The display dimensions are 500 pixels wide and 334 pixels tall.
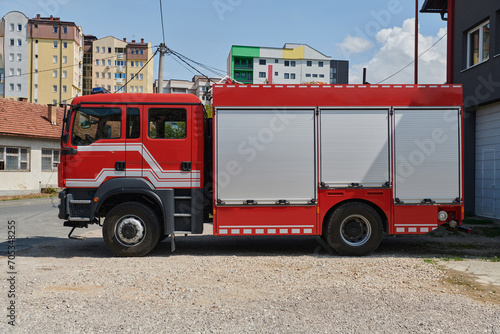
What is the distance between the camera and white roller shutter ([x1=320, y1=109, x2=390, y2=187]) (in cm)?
784

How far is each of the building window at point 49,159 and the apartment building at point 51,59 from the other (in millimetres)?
48873

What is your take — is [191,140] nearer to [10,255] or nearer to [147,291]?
[147,291]

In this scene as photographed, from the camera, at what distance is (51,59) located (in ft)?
242

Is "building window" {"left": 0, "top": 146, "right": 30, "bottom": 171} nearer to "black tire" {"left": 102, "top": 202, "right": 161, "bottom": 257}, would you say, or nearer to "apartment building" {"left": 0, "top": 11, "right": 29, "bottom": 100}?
"black tire" {"left": 102, "top": 202, "right": 161, "bottom": 257}

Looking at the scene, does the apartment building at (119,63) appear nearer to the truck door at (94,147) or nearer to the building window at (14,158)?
the building window at (14,158)

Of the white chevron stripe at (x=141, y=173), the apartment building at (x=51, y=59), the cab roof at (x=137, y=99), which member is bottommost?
the white chevron stripe at (x=141, y=173)

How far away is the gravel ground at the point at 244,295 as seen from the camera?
14.4ft

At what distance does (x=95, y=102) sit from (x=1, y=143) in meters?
21.0

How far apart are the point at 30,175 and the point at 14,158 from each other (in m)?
1.52

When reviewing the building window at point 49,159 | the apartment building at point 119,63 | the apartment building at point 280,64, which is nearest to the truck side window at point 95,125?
the building window at point 49,159

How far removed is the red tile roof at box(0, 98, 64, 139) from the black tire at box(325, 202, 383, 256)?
23.4 m

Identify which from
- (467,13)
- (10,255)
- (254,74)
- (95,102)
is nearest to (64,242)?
(10,255)

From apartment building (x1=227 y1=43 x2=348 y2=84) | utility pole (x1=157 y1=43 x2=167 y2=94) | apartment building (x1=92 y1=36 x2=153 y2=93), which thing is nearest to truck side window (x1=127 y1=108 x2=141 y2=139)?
utility pole (x1=157 y1=43 x2=167 y2=94)

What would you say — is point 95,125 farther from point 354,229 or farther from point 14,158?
point 14,158
